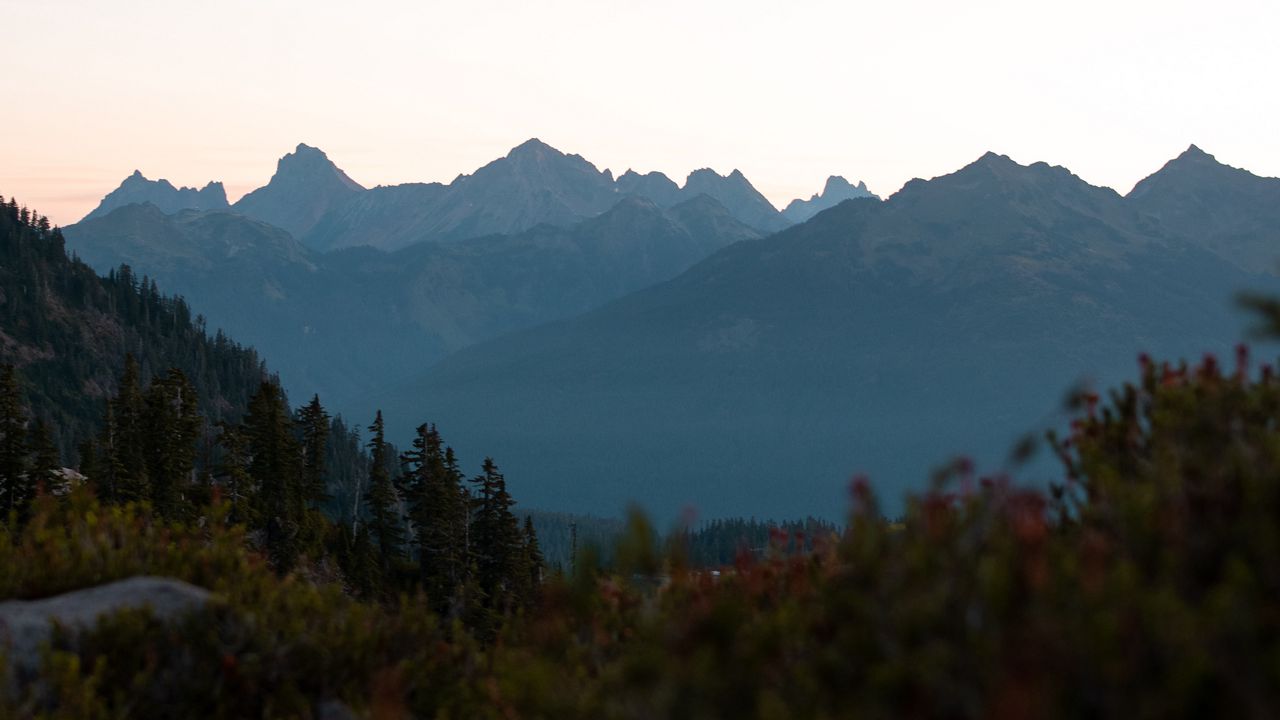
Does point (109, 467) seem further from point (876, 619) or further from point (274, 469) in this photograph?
point (876, 619)

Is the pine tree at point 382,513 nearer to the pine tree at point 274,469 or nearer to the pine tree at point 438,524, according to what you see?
the pine tree at point 438,524

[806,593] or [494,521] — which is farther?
[494,521]

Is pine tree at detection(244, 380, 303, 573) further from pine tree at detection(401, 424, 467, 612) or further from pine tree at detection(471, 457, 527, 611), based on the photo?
pine tree at detection(471, 457, 527, 611)

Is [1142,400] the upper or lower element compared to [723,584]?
upper

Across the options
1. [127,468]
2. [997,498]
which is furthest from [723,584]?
[127,468]

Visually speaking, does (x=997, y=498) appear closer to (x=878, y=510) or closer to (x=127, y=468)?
(x=878, y=510)

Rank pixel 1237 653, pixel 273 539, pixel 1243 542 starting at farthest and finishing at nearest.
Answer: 1. pixel 273 539
2. pixel 1243 542
3. pixel 1237 653

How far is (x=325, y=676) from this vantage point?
1012cm

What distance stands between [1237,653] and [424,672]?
7.60m

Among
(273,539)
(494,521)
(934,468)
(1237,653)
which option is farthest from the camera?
(494,521)

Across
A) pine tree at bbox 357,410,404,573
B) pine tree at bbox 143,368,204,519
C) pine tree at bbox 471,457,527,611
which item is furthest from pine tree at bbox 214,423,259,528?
pine tree at bbox 471,457,527,611

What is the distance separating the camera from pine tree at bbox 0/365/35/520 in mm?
46406

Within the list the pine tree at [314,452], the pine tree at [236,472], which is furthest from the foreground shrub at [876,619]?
the pine tree at [314,452]

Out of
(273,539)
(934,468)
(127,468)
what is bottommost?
(273,539)
